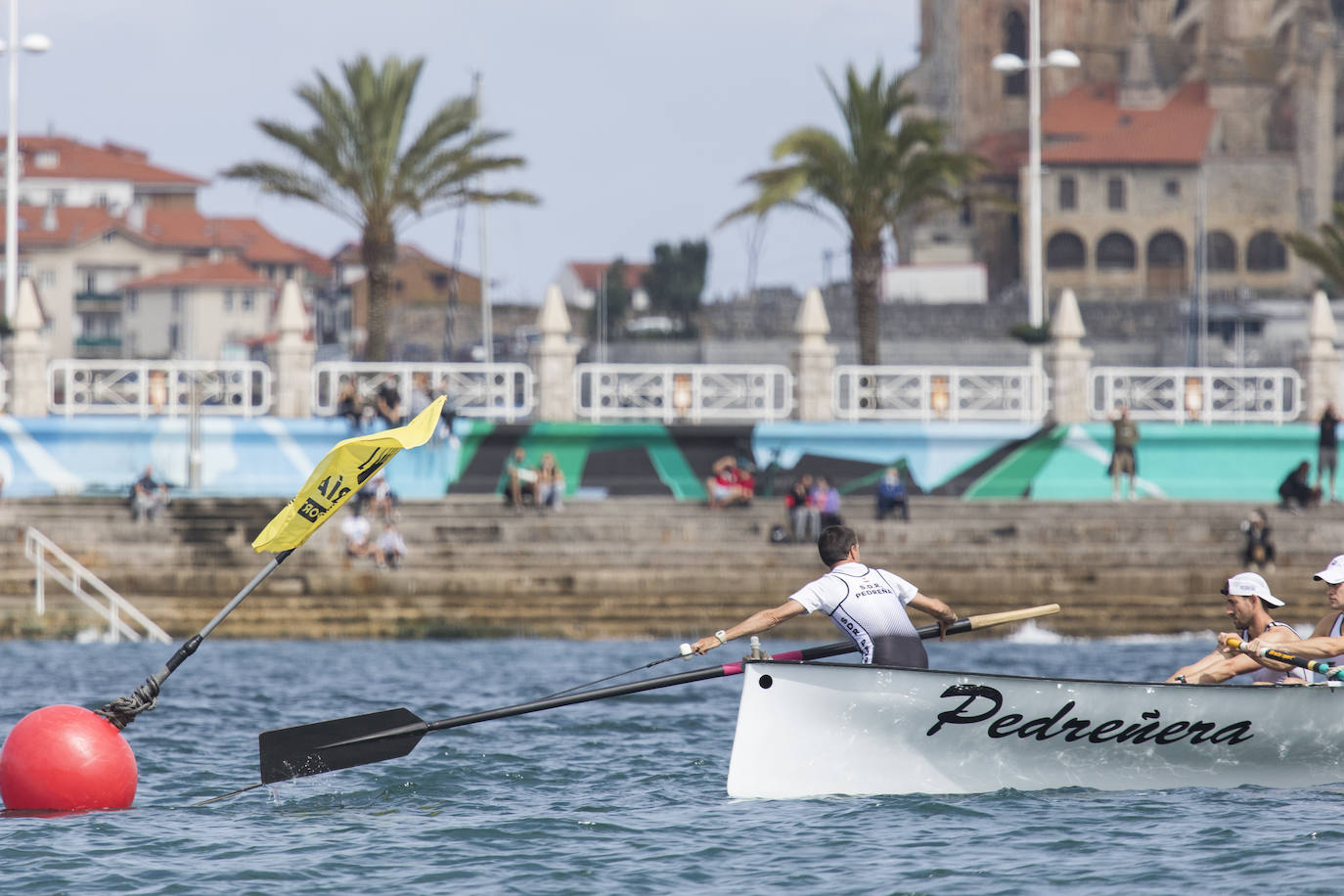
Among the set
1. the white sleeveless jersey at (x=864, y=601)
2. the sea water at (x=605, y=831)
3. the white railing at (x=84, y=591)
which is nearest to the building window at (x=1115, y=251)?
the white railing at (x=84, y=591)

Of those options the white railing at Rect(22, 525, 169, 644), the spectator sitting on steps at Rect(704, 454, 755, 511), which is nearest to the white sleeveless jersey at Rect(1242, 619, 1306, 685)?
the white railing at Rect(22, 525, 169, 644)

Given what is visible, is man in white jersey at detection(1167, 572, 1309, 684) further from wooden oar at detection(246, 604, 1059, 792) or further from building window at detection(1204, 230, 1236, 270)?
building window at detection(1204, 230, 1236, 270)

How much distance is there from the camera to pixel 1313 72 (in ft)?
273

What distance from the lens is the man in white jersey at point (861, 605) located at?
10.9 meters

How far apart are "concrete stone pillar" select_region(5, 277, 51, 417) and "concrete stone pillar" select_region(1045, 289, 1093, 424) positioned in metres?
16.7

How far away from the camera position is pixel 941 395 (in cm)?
3158

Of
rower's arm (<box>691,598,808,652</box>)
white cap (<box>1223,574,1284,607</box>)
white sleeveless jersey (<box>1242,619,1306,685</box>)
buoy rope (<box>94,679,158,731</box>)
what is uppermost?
white cap (<box>1223,574,1284,607</box>)

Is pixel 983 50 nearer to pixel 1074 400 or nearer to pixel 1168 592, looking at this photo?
pixel 1074 400

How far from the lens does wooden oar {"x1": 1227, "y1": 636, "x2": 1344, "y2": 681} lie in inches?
448

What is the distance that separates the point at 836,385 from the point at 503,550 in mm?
7944

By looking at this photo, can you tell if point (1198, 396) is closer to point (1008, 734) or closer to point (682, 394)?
point (682, 394)

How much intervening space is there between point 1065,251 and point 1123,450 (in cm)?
5559

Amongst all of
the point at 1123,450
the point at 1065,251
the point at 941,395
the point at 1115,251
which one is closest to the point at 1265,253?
the point at 1115,251

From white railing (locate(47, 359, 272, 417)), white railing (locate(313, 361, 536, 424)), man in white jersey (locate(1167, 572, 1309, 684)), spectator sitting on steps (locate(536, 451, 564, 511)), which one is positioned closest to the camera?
man in white jersey (locate(1167, 572, 1309, 684))
